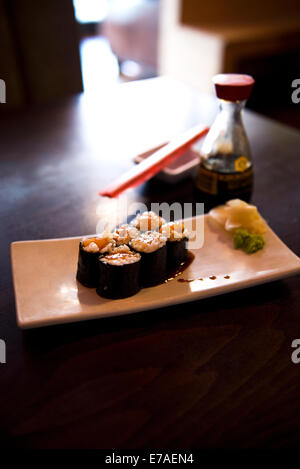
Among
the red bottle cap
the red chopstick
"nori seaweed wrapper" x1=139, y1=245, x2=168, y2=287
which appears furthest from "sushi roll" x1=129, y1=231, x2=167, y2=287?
the red bottle cap

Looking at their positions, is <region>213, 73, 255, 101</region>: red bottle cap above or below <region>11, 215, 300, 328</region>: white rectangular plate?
above

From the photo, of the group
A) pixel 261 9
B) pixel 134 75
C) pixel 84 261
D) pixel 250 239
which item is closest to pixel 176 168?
pixel 250 239

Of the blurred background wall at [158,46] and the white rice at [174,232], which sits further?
the blurred background wall at [158,46]

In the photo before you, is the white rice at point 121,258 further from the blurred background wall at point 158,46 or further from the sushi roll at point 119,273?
the blurred background wall at point 158,46

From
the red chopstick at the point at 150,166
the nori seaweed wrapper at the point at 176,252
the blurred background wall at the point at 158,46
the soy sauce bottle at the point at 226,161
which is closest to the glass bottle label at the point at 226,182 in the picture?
the soy sauce bottle at the point at 226,161

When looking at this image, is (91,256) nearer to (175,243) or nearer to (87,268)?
(87,268)

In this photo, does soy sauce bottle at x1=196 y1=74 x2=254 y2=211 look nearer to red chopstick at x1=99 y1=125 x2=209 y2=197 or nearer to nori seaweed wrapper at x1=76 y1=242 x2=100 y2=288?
red chopstick at x1=99 y1=125 x2=209 y2=197

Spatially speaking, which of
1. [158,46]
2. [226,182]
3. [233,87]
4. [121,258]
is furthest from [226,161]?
[158,46]
